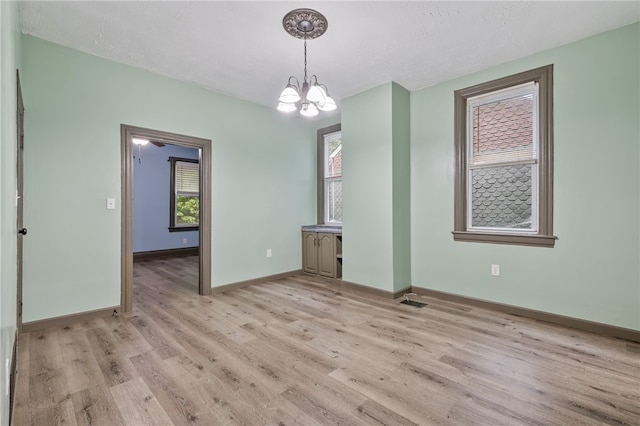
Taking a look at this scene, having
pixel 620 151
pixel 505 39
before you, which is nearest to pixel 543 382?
pixel 620 151

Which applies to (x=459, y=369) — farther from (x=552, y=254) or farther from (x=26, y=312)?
(x=26, y=312)

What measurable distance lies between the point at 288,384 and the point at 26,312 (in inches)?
99.5

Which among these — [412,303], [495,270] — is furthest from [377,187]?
[495,270]

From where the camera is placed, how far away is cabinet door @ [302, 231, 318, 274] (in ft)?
16.4

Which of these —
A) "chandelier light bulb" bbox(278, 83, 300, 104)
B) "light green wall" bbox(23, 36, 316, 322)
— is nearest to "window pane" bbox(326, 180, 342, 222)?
"light green wall" bbox(23, 36, 316, 322)

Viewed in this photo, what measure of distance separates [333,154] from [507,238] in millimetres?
2959

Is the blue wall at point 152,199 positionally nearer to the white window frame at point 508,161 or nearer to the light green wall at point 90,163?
the light green wall at point 90,163

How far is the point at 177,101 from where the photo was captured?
12.2 ft

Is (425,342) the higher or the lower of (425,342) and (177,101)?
the lower

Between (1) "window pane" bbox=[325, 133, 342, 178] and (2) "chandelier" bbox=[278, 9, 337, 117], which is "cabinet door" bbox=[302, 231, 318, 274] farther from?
(2) "chandelier" bbox=[278, 9, 337, 117]

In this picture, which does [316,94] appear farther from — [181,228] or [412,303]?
[181,228]

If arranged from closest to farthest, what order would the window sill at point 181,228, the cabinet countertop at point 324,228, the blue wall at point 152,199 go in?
the cabinet countertop at point 324,228, the blue wall at point 152,199, the window sill at point 181,228

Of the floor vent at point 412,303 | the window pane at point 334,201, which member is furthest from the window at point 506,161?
the window pane at point 334,201

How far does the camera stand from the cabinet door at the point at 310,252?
500 cm
